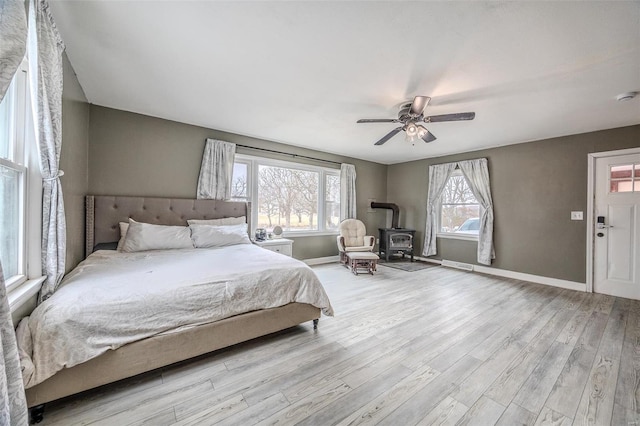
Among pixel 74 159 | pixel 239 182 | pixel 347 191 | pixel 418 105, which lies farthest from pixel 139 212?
pixel 347 191

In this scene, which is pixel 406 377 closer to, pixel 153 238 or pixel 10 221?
pixel 10 221

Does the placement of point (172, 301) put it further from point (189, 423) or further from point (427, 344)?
point (427, 344)

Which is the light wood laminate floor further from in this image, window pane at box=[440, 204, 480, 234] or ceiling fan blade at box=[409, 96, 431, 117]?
window pane at box=[440, 204, 480, 234]

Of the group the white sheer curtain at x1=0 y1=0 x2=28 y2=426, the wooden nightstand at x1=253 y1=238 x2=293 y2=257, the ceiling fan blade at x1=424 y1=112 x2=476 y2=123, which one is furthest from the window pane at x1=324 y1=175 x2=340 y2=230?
the white sheer curtain at x1=0 y1=0 x2=28 y2=426

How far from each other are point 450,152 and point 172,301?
5474 millimetres

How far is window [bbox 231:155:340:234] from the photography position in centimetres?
446

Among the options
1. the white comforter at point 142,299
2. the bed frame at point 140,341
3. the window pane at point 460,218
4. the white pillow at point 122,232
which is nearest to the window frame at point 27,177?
the white comforter at point 142,299

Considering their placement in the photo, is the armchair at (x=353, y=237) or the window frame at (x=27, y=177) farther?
the armchair at (x=353, y=237)

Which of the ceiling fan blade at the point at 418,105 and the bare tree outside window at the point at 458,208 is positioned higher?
the ceiling fan blade at the point at 418,105

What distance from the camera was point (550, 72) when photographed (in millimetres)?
2227

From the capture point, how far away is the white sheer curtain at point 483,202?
15.5 feet

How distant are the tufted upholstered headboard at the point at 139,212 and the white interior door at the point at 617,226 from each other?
5612 millimetres

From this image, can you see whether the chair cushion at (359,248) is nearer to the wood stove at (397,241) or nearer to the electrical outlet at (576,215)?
the wood stove at (397,241)

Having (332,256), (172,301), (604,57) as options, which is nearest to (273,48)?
(172,301)
